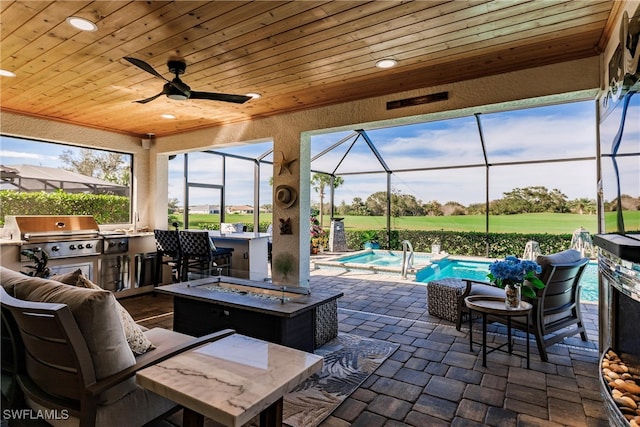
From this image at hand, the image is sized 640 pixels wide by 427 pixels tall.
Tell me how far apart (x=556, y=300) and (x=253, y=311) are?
110 inches

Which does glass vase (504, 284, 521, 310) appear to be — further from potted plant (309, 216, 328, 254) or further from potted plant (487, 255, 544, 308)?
potted plant (309, 216, 328, 254)

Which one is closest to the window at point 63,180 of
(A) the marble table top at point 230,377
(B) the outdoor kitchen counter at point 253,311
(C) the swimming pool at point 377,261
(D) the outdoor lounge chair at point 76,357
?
(B) the outdoor kitchen counter at point 253,311

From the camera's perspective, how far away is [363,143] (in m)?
9.02

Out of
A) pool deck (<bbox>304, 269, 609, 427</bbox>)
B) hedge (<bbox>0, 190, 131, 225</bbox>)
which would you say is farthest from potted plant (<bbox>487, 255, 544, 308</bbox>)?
hedge (<bbox>0, 190, 131, 225</bbox>)

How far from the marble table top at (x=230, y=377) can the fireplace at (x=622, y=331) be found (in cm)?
136

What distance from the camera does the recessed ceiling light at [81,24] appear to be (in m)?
2.42

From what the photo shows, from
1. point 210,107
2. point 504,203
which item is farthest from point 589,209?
point 210,107

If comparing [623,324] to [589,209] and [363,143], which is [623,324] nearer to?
[363,143]

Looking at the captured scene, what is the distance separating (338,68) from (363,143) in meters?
5.80

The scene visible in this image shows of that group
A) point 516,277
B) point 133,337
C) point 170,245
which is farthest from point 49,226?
point 516,277

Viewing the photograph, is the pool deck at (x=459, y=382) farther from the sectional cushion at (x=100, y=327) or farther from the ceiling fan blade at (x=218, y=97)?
the ceiling fan blade at (x=218, y=97)

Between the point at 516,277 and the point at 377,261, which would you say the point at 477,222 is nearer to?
the point at 377,261

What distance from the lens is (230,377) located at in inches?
54.3

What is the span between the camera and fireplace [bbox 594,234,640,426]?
146 centimetres
